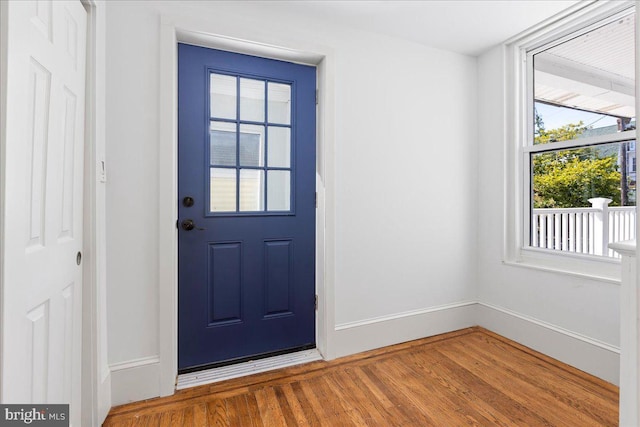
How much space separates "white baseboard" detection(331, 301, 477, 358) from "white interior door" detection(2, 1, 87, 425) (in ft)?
4.94

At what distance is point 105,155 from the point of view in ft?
5.41

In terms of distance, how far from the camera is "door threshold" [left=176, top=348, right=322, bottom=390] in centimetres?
186

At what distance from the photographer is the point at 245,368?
199 centimetres

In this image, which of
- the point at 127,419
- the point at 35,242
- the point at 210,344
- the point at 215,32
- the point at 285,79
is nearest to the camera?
the point at 35,242

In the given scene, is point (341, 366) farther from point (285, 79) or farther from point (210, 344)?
point (285, 79)

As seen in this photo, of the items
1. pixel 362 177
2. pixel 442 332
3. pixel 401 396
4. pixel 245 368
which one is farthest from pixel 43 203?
pixel 442 332

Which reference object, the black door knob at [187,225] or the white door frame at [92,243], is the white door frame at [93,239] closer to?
the white door frame at [92,243]

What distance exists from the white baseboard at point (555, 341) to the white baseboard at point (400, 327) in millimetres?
191

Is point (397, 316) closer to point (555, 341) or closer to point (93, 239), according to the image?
point (555, 341)

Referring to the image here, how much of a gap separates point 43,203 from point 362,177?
1.77 meters

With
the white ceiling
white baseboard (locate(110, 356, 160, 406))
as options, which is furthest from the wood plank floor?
the white ceiling

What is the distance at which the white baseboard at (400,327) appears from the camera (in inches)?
86.1

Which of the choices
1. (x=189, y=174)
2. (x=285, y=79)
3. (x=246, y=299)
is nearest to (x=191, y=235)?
(x=189, y=174)

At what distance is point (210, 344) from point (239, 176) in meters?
1.11
